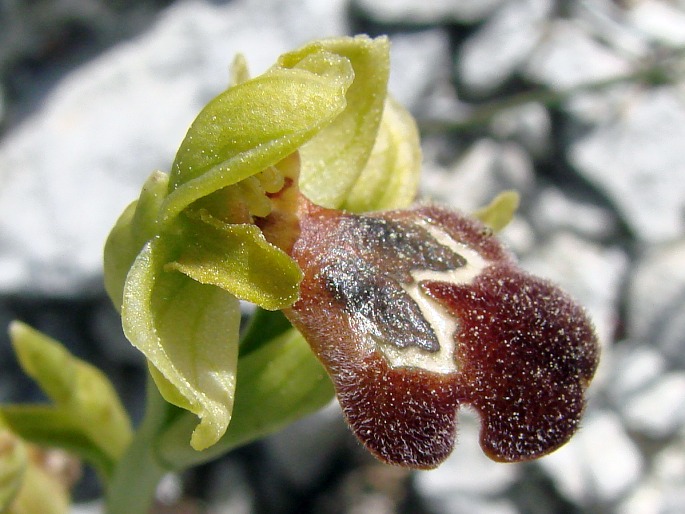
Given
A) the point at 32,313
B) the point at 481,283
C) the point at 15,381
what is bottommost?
the point at 15,381

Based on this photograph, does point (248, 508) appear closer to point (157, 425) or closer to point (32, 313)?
point (32, 313)

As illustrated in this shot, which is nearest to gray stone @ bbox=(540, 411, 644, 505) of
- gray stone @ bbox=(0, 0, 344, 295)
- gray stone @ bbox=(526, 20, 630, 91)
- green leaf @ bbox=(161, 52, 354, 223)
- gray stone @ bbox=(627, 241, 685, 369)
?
gray stone @ bbox=(627, 241, 685, 369)

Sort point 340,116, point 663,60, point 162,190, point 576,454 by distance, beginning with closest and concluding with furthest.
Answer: point 162,190
point 340,116
point 576,454
point 663,60

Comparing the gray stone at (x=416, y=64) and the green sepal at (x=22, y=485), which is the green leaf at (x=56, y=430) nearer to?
the green sepal at (x=22, y=485)

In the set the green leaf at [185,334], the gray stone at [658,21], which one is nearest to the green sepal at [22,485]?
the green leaf at [185,334]

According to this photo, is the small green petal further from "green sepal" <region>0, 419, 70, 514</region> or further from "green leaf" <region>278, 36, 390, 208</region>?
"green sepal" <region>0, 419, 70, 514</region>

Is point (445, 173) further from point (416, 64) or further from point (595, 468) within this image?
point (595, 468)

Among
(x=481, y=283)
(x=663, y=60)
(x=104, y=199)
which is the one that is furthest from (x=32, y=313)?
(x=663, y=60)
